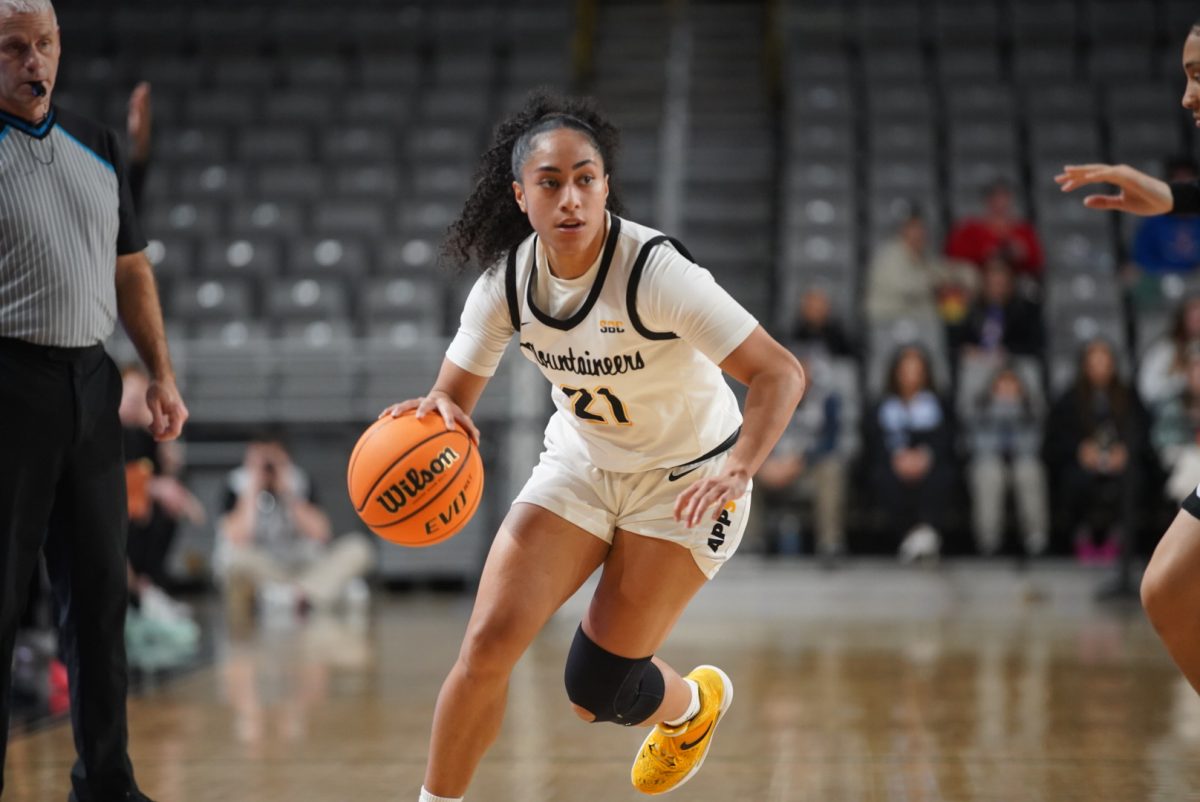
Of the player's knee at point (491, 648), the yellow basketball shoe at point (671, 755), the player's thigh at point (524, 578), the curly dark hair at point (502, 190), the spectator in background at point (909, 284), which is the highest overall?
the curly dark hair at point (502, 190)

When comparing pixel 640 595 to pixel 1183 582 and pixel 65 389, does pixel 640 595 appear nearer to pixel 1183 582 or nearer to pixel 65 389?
pixel 1183 582

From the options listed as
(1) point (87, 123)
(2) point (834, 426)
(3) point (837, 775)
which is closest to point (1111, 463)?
(2) point (834, 426)

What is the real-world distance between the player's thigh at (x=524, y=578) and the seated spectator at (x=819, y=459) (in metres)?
4.80

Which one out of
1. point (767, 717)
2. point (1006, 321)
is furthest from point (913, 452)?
point (767, 717)

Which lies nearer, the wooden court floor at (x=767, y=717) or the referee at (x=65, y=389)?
the referee at (x=65, y=389)

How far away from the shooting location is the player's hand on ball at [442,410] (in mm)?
3006

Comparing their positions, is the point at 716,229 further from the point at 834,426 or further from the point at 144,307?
the point at 144,307

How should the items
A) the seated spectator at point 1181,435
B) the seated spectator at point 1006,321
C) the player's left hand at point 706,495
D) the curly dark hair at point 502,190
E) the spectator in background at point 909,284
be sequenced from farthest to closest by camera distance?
the spectator in background at point 909,284 → the seated spectator at point 1006,321 → the seated spectator at point 1181,435 → the curly dark hair at point 502,190 → the player's left hand at point 706,495

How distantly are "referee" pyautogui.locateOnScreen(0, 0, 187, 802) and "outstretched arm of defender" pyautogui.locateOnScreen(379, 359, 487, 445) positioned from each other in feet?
1.82

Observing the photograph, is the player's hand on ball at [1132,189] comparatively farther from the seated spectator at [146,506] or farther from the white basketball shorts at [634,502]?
the seated spectator at [146,506]

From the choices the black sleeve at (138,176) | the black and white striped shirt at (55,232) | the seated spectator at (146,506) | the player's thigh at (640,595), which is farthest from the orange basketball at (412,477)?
the seated spectator at (146,506)

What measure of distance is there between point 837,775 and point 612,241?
1581mm

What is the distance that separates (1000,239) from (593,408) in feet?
20.5

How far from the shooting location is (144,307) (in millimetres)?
3176
